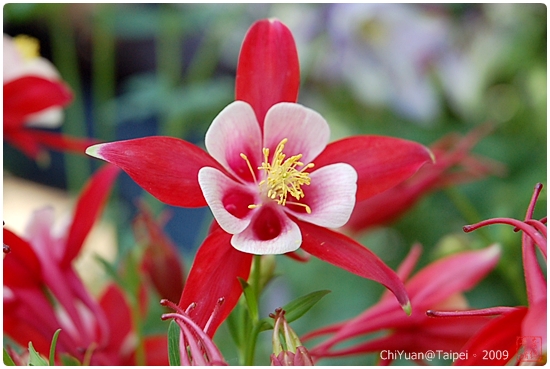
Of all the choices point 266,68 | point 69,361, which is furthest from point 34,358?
point 266,68

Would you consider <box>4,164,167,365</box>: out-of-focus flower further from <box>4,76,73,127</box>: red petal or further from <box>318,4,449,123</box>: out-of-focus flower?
<box>318,4,449,123</box>: out-of-focus flower

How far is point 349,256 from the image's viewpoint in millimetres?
311

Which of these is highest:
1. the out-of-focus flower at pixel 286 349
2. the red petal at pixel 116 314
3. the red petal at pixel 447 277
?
the out-of-focus flower at pixel 286 349

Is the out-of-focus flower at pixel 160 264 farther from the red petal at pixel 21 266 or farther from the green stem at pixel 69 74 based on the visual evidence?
the green stem at pixel 69 74

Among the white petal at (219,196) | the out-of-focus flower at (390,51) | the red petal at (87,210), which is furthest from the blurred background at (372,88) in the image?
the white petal at (219,196)

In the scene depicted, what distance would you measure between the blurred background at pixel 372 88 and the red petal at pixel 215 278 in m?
0.34

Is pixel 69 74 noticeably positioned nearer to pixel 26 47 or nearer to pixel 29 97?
pixel 26 47

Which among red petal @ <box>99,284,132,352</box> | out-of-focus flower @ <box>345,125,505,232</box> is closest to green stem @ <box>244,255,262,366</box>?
red petal @ <box>99,284,132,352</box>

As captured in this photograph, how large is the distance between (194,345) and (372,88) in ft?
2.09

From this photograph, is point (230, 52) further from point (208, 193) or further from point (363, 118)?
point (208, 193)

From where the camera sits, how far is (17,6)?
0.68m

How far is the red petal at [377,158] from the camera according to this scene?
34 cm

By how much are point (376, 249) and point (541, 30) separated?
386 millimetres

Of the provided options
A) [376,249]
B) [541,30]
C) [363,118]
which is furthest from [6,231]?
[541,30]
